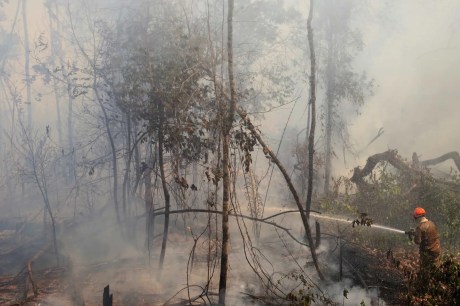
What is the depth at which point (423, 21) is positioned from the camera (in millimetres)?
34438

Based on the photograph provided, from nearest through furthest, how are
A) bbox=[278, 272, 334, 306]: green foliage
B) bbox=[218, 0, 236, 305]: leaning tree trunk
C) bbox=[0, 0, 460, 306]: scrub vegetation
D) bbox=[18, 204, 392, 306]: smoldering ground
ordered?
1. bbox=[278, 272, 334, 306]: green foliage
2. bbox=[218, 0, 236, 305]: leaning tree trunk
3. bbox=[0, 0, 460, 306]: scrub vegetation
4. bbox=[18, 204, 392, 306]: smoldering ground

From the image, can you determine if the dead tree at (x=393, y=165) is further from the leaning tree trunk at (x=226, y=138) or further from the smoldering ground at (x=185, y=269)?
the leaning tree trunk at (x=226, y=138)

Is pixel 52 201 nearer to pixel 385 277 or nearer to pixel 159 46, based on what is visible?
pixel 159 46

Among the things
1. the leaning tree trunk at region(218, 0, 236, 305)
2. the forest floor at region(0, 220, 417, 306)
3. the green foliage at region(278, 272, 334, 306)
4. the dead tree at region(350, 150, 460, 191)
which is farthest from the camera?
the dead tree at region(350, 150, 460, 191)

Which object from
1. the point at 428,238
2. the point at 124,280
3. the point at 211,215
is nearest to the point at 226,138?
the point at 428,238

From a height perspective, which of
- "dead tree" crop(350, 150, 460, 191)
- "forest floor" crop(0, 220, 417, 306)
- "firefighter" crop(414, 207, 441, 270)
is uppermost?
"dead tree" crop(350, 150, 460, 191)

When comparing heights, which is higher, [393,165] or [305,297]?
[393,165]

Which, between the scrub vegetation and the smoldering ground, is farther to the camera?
the smoldering ground

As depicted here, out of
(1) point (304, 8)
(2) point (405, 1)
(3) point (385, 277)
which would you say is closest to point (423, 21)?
(2) point (405, 1)

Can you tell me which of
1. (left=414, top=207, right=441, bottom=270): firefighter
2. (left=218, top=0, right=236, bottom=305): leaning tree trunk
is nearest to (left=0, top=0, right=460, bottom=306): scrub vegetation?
(left=218, top=0, right=236, bottom=305): leaning tree trunk

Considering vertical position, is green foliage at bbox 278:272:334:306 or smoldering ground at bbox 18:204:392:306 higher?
green foliage at bbox 278:272:334:306

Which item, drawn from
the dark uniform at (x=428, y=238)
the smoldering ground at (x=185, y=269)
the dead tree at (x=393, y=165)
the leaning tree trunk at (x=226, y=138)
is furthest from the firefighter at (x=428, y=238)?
the dead tree at (x=393, y=165)

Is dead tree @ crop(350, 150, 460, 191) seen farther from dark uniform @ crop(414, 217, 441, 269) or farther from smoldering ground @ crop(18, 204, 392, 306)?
dark uniform @ crop(414, 217, 441, 269)

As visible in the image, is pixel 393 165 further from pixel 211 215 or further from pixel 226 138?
pixel 226 138
